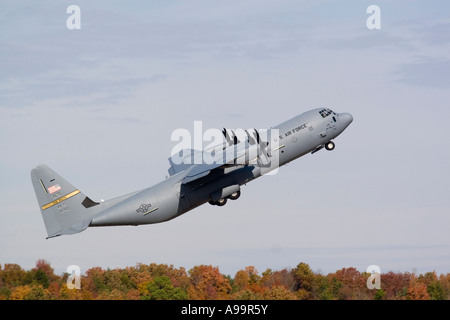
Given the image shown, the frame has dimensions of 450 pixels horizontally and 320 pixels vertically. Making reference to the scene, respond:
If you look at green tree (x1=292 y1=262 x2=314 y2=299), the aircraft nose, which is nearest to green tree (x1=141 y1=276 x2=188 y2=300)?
green tree (x1=292 y1=262 x2=314 y2=299)

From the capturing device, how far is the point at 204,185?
214 feet

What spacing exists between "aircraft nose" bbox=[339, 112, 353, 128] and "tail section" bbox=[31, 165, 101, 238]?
22248 millimetres

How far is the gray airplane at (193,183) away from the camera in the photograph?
62.9 m

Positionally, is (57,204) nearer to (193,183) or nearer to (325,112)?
(193,183)

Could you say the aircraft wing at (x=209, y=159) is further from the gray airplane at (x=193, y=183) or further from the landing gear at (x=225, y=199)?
the landing gear at (x=225, y=199)

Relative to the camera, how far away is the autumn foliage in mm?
90625

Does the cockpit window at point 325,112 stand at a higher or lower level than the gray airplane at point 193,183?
higher

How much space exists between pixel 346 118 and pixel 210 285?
41.6 metres

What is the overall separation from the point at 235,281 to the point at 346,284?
16.8m

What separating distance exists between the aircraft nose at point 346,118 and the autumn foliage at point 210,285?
24029 millimetres

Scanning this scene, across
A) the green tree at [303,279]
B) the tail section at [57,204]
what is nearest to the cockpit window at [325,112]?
the tail section at [57,204]

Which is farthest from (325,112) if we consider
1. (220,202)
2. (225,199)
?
(220,202)

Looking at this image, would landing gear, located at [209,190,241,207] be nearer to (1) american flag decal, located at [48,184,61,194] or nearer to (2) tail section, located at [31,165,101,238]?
(2) tail section, located at [31,165,101,238]
